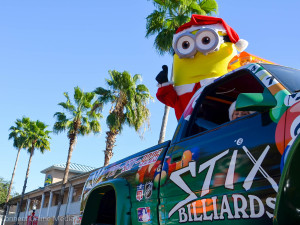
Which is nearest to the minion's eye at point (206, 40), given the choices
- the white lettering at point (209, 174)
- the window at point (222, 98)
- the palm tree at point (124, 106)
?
the window at point (222, 98)

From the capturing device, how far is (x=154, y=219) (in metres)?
2.62

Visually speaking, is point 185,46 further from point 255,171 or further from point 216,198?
point 255,171

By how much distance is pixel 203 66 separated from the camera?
7.27 m

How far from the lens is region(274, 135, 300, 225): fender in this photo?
1491 millimetres

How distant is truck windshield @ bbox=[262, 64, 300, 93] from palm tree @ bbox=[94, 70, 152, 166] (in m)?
17.0

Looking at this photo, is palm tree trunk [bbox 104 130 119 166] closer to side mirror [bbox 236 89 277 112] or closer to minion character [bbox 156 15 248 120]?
minion character [bbox 156 15 248 120]

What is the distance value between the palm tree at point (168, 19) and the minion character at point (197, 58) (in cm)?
601

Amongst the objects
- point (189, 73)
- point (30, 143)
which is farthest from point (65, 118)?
point (189, 73)

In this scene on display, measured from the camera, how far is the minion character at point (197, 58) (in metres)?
7.14

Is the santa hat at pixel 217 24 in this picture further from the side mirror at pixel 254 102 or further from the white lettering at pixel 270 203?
the white lettering at pixel 270 203

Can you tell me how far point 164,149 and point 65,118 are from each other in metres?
24.0

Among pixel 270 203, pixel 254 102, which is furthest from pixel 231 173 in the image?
pixel 254 102

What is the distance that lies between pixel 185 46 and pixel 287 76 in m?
5.26

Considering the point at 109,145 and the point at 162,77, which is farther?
the point at 109,145
